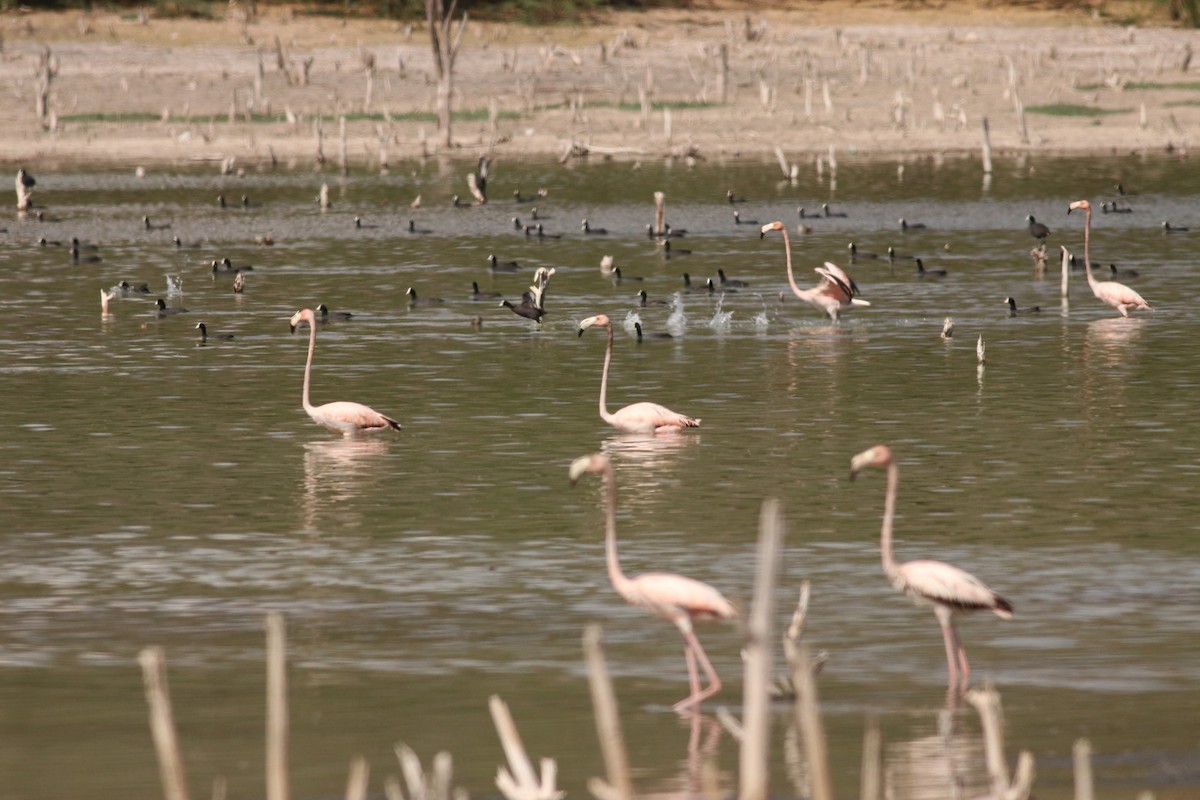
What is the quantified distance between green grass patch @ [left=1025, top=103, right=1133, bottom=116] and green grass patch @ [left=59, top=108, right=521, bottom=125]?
13.2 m

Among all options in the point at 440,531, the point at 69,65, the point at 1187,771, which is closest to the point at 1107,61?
the point at 69,65

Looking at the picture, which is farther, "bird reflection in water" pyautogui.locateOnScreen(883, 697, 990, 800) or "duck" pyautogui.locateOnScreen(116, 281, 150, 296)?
"duck" pyautogui.locateOnScreen(116, 281, 150, 296)

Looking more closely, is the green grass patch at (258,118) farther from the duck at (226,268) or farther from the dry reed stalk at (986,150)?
the duck at (226,268)

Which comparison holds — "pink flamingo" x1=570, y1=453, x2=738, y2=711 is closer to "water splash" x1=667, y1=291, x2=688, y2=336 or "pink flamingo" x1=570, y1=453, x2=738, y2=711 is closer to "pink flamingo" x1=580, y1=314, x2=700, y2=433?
"pink flamingo" x1=580, y1=314, x2=700, y2=433

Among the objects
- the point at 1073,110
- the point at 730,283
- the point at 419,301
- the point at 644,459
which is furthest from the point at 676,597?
the point at 1073,110

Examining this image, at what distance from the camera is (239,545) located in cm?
→ 1555

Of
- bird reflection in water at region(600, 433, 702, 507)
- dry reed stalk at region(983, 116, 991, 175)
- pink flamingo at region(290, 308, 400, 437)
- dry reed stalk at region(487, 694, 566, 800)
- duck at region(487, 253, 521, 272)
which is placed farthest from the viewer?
dry reed stalk at region(983, 116, 991, 175)

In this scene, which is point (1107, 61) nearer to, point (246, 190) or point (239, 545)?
point (246, 190)

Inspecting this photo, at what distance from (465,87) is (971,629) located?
1820 inches

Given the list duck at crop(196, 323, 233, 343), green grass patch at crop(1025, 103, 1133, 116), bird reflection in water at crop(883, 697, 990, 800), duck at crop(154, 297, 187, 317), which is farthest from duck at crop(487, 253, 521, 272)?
green grass patch at crop(1025, 103, 1133, 116)

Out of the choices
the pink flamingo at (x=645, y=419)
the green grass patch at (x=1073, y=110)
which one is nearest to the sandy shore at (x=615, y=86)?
the green grass patch at (x=1073, y=110)

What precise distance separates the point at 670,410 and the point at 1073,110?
36160 mm

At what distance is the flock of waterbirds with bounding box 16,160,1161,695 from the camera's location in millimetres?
10695

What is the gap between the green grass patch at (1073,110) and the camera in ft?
179
